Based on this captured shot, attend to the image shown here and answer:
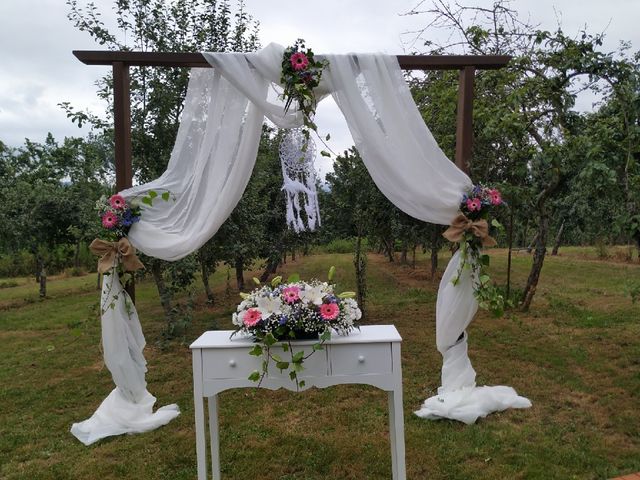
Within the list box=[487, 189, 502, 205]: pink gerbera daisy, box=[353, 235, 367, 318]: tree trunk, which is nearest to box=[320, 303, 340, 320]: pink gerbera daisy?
box=[487, 189, 502, 205]: pink gerbera daisy

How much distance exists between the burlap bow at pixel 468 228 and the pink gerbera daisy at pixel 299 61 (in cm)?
140

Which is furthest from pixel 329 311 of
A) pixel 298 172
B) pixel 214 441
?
pixel 298 172

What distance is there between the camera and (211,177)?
322 cm

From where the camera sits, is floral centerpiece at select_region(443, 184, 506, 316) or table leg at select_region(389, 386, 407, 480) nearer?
table leg at select_region(389, 386, 407, 480)

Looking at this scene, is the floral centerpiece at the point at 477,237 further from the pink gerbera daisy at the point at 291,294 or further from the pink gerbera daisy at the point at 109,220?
the pink gerbera daisy at the point at 109,220

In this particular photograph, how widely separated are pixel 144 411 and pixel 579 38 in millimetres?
4810

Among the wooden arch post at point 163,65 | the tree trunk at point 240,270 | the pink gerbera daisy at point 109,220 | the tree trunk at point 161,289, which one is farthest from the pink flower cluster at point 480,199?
the tree trunk at point 240,270

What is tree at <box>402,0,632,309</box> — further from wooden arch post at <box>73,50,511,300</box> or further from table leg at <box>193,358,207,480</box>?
table leg at <box>193,358,207,480</box>

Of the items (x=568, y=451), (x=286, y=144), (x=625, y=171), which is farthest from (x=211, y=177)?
(x=625, y=171)

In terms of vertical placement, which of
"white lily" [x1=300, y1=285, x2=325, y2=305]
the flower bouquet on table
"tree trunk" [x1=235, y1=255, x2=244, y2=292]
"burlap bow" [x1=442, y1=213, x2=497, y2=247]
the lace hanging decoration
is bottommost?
"tree trunk" [x1=235, y1=255, x2=244, y2=292]

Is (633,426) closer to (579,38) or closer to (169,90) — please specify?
(579,38)

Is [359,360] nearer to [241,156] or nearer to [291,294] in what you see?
[291,294]

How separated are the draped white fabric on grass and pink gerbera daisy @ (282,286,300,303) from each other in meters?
1.03

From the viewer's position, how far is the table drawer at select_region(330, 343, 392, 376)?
2.34 m
